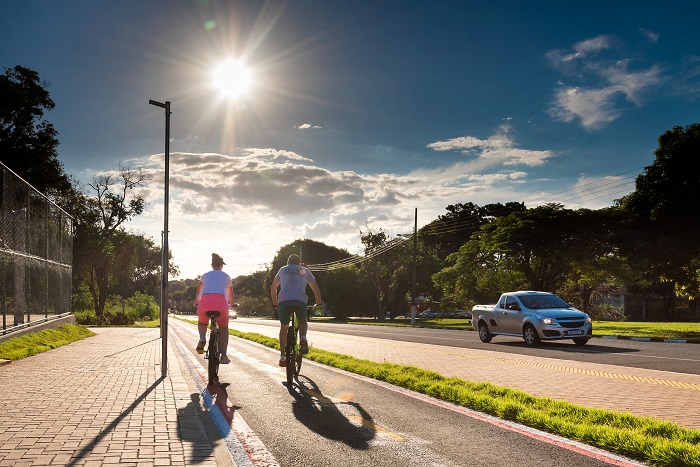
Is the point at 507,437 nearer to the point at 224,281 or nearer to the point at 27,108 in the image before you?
the point at 224,281

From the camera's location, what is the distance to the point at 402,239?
2876 inches

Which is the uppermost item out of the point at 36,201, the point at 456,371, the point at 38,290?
the point at 36,201

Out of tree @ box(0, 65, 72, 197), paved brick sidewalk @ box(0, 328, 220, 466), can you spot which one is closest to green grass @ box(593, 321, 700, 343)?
paved brick sidewalk @ box(0, 328, 220, 466)

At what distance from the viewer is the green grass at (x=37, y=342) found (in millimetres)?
14493

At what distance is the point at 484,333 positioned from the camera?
2264 centimetres

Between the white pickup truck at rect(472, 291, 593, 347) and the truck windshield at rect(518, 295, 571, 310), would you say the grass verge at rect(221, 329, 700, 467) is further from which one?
the truck windshield at rect(518, 295, 571, 310)

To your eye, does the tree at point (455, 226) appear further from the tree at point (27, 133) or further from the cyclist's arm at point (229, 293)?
the cyclist's arm at point (229, 293)

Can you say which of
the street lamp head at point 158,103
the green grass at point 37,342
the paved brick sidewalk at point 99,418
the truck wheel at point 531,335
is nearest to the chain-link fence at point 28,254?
the green grass at point 37,342

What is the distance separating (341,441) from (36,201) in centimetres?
1662

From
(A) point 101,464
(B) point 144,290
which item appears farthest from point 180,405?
(B) point 144,290

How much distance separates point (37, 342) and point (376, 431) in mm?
14441

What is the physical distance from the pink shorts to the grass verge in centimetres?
289

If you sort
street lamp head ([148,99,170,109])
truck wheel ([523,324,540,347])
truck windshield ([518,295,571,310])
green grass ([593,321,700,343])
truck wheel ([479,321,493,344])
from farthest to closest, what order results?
green grass ([593,321,700,343]), truck wheel ([479,321,493,344]), truck windshield ([518,295,571,310]), truck wheel ([523,324,540,347]), street lamp head ([148,99,170,109])

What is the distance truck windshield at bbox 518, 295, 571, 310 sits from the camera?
21.0m
